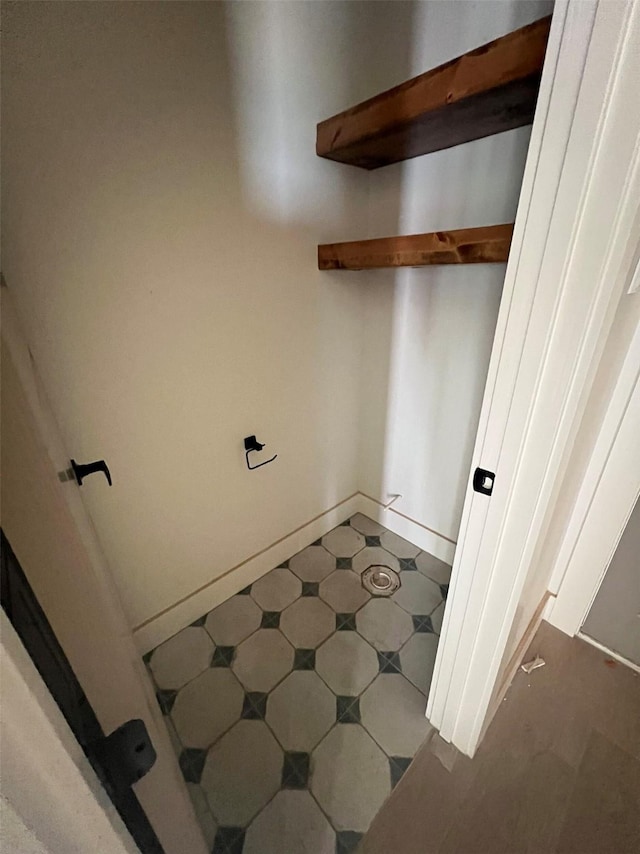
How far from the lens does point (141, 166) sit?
0.90 meters

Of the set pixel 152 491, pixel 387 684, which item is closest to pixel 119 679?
pixel 152 491

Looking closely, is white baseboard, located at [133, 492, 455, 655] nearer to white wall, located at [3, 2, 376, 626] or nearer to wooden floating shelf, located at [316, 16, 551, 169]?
white wall, located at [3, 2, 376, 626]

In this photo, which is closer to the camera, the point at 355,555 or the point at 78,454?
the point at 78,454

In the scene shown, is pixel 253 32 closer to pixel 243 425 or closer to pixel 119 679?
pixel 243 425

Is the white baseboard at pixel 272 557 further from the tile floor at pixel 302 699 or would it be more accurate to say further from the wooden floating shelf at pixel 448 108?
the wooden floating shelf at pixel 448 108

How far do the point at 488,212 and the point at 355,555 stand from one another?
1.51 meters

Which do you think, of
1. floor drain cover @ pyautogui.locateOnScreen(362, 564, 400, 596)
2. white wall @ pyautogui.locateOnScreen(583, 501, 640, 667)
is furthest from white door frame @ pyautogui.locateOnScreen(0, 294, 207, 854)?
white wall @ pyautogui.locateOnScreen(583, 501, 640, 667)

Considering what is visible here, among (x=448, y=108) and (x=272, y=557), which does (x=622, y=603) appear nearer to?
(x=272, y=557)

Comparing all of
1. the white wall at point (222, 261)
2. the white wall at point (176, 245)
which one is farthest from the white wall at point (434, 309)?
the white wall at point (176, 245)

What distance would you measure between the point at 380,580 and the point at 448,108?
1669mm

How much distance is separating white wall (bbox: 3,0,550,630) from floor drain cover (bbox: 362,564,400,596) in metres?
A: 0.32

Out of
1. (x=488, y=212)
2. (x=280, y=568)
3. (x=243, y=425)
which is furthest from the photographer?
(x=280, y=568)

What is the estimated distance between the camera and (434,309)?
140 cm

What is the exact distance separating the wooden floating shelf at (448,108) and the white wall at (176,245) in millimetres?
148
